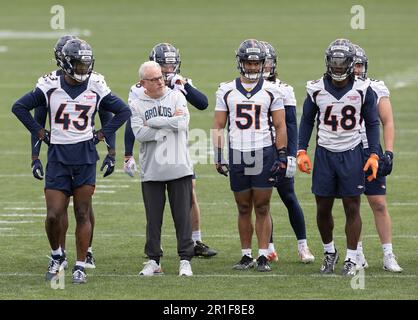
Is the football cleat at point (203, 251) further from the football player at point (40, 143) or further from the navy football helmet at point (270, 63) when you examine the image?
the navy football helmet at point (270, 63)

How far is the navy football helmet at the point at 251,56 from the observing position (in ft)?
34.2

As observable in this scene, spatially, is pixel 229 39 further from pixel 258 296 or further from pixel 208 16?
pixel 258 296

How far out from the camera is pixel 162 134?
1022cm

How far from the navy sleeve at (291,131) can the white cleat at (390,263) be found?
1.20 metres


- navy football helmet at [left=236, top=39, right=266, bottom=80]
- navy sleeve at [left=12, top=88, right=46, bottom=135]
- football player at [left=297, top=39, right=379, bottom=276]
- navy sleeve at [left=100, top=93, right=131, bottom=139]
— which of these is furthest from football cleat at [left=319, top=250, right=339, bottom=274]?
navy sleeve at [left=12, top=88, right=46, bottom=135]

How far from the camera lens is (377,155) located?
400 inches

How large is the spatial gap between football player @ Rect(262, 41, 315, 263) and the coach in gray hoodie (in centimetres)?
96

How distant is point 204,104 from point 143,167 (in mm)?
910

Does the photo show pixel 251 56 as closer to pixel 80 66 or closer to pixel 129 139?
pixel 129 139

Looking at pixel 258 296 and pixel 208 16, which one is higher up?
pixel 208 16

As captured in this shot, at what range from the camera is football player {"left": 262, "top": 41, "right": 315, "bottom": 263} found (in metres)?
10.8

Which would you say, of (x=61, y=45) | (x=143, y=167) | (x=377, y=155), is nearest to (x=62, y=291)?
(x=143, y=167)

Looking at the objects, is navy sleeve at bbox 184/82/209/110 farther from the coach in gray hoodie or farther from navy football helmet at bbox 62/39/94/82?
navy football helmet at bbox 62/39/94/82

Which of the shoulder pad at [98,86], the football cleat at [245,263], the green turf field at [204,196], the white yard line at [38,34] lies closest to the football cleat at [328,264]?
the green turf field at [204,196]
